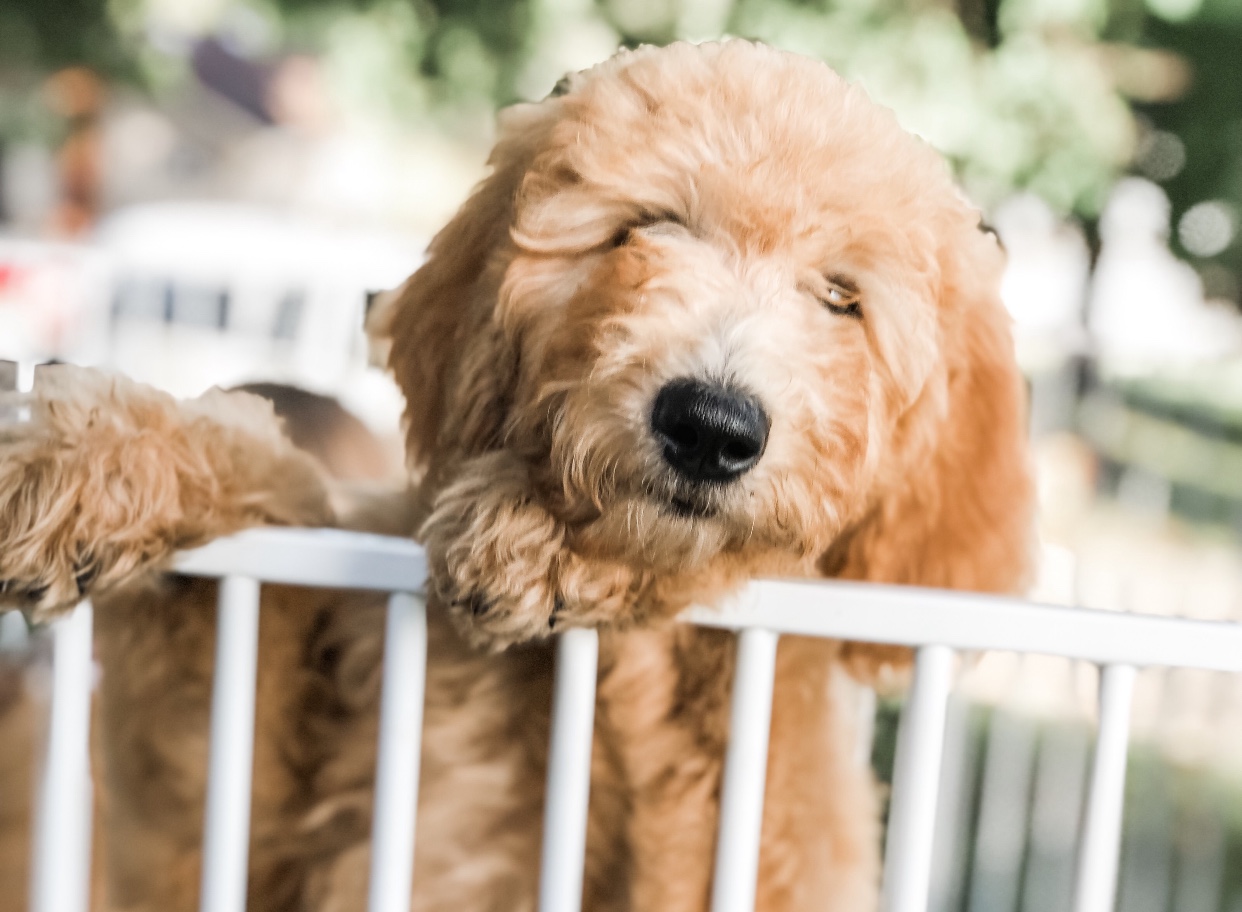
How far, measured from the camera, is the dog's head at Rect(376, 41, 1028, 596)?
1.25 metres

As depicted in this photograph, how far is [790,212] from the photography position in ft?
4.60

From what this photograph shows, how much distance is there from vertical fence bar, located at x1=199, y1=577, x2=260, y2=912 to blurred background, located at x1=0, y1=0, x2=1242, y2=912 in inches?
24.0

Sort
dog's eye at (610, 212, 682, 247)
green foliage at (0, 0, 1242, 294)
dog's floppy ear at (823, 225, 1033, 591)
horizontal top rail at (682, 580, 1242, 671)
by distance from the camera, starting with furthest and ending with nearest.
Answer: green foliage at (0, 0, 1242, 294) < dog's floppy ear at (823, 225, 1033, 591) < dog's eye at (610, 212, 682, 247) < horizontal top rail at (682, 580, 1242, 671)

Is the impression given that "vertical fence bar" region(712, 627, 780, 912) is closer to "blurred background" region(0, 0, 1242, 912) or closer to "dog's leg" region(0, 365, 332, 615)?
"dog's leg" region(0, 365, 332, 615)

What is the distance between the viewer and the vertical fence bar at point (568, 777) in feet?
3.96

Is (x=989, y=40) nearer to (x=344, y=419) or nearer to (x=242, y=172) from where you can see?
(x=344, y=419)

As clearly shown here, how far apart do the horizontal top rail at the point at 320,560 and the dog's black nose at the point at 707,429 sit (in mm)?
301

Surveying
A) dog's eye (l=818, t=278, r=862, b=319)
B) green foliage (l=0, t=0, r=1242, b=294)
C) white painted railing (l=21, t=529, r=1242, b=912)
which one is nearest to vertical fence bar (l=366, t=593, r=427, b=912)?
white painted railing (l=21, t=529, r=1242, b=912)

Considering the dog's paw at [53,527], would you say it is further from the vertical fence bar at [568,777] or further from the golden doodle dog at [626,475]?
the vertical fence bar at [568,777]

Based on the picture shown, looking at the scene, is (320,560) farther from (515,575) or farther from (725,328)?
(725,328)

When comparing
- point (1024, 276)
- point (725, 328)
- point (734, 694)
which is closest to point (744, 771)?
point (734, 694)

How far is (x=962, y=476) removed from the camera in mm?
1626

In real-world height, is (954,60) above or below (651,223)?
above

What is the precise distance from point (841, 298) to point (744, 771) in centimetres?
62
